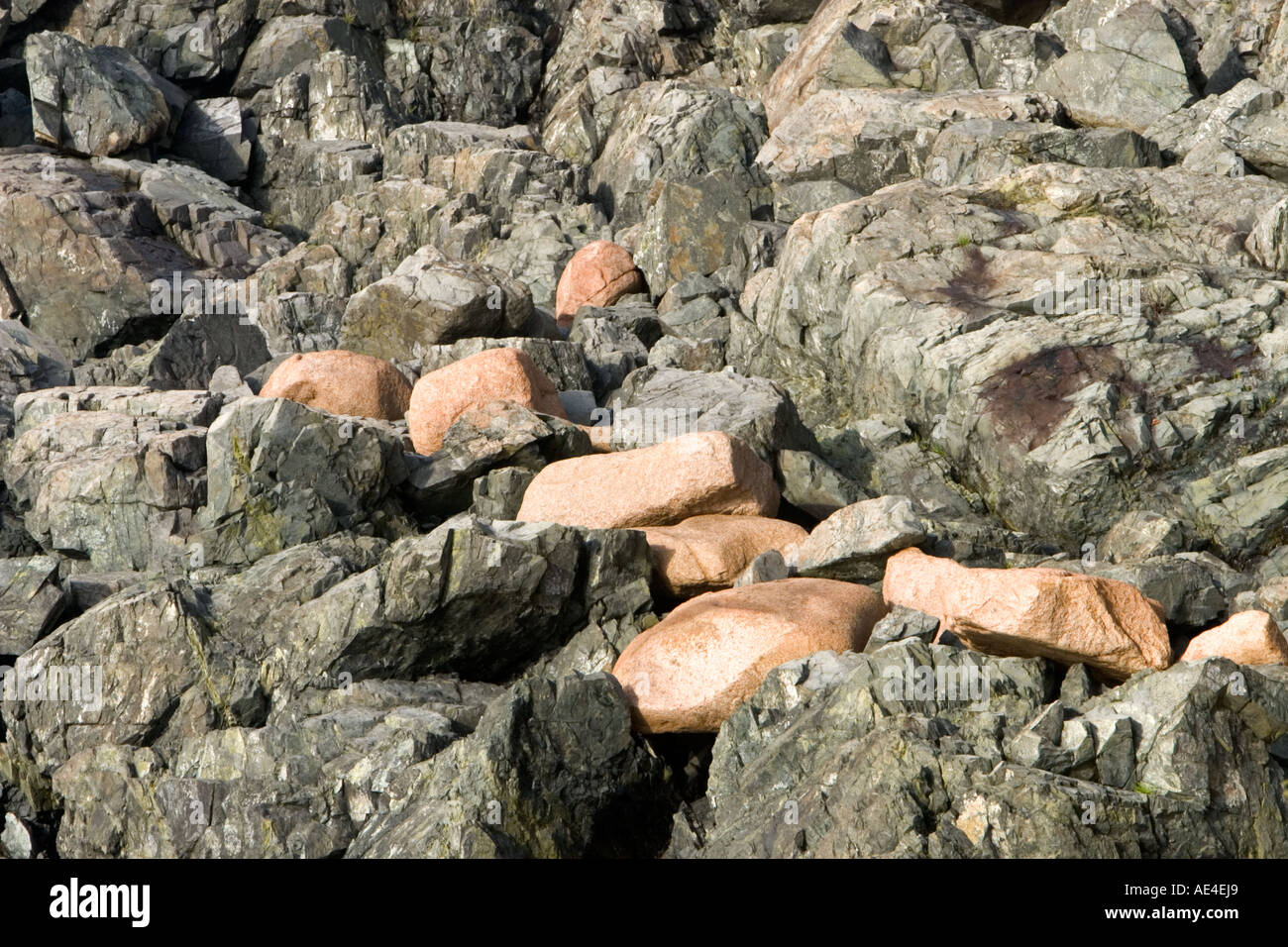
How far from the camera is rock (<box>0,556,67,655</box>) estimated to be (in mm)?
16953

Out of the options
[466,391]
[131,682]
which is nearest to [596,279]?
[466,391]

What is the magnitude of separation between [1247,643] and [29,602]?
14.9m

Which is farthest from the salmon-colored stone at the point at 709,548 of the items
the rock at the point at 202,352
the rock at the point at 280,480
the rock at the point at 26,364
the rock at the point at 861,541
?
the rock at the point at 26,364

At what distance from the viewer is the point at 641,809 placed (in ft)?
42.8

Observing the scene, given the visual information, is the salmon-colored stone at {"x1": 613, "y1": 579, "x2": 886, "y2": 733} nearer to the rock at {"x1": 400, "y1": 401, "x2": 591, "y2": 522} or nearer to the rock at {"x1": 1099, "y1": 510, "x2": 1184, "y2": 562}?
the rock at {"x1": 400, "y1": 401, "x2": 591, "y2": 522}

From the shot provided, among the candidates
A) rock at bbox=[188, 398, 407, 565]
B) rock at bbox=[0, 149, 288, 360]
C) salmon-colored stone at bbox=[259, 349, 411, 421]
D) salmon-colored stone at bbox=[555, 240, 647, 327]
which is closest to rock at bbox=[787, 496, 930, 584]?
rock at bbox=[188, 398, 407, 565]

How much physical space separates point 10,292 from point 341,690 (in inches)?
1002

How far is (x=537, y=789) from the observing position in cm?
1241

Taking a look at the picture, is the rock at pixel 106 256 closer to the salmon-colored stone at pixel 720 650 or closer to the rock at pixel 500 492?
the rock at pixel 500 492

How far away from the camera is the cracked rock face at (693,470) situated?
489 inches

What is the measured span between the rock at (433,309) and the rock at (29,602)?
1004 centimetres

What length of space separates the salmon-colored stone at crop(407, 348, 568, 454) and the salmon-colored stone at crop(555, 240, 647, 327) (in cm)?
953

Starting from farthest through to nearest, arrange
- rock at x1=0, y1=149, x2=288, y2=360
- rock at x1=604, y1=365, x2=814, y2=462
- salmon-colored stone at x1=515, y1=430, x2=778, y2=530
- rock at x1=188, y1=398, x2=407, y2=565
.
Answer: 1. rock at x1=0, y1=149, x2=288, y2=360
2. rock at x1=604, y1=365, x2=814, y2=462
3. rock at x1=188, y1=398, x2=407, y2=565
4. salmon-colored stone at x1=515, y1=430, x2=778, y2=530
